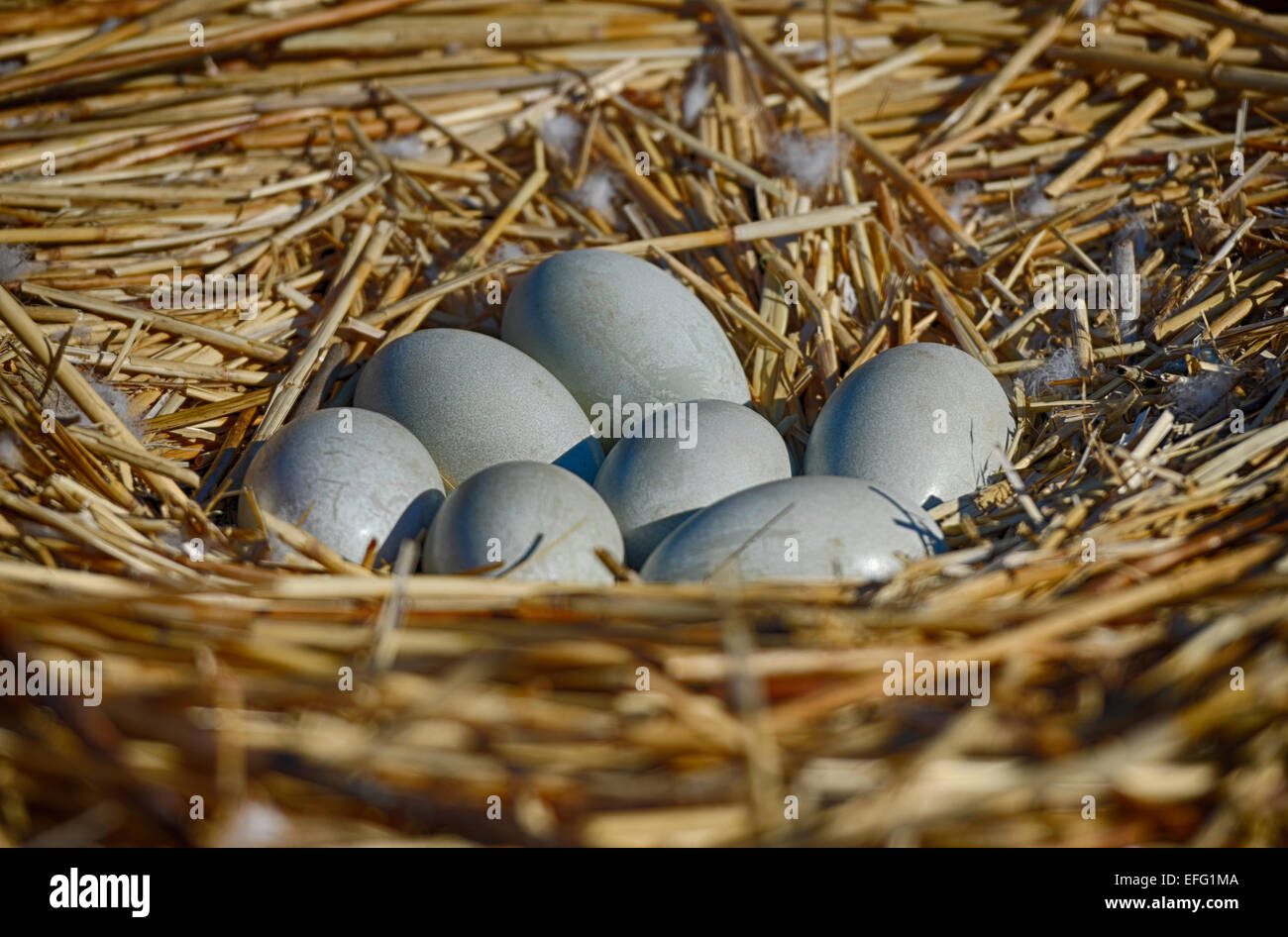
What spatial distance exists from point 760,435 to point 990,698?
760mm

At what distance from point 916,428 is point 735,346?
0.65 meters

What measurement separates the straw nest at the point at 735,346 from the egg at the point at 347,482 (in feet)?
0.31

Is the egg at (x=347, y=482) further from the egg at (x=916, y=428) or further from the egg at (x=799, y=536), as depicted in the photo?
the egg at (x=916, y=428)

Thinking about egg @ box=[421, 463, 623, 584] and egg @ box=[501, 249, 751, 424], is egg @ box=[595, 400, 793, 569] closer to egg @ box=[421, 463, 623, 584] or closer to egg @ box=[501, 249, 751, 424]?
egg @ box=[421, 463, 623, 584]

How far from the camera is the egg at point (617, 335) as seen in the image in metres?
2.11

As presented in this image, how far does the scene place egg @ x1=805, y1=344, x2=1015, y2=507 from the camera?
187 cm

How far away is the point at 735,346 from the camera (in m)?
2.43

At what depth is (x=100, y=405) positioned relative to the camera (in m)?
→ 1.83

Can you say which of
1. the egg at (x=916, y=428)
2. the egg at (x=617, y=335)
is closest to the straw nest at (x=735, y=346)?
the egg at (x=916, y=428)

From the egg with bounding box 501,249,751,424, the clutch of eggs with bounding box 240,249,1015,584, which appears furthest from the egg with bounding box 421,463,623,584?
the egg with bounding box 501,249,751,424

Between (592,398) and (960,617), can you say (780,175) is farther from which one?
(960,617)

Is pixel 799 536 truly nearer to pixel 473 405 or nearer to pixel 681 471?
pixel 681 471

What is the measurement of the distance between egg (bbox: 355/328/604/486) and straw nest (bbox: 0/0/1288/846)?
0.29 meters

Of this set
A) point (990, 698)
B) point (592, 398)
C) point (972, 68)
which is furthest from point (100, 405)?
point (972, 68)
